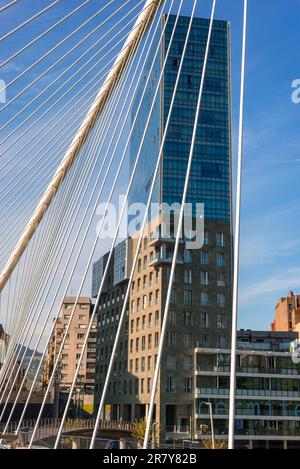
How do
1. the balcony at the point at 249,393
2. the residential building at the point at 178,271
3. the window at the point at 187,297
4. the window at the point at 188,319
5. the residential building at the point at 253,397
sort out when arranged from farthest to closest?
the window at the point at 187,297 < the window at the point at 188,319 < the residential building at the point at 178,271 < the balcony at the point at 249,393 < the residential building at the point at 253,397

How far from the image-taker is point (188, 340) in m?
62.8

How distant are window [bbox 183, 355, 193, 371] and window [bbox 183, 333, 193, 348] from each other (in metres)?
1.18

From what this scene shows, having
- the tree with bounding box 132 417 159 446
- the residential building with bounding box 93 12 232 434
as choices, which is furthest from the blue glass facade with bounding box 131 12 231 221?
the tree with bounding box 132 417 159 446

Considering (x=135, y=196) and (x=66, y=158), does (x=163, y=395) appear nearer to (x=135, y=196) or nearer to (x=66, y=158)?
(x=135, y=196)

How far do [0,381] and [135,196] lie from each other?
69.6 meters

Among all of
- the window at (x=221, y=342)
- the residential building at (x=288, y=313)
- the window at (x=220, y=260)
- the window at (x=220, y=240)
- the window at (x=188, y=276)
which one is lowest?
the window at (x=221, y=342)

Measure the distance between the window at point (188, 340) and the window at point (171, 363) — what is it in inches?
81.7

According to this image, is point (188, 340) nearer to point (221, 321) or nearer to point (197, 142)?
point (221, 321)

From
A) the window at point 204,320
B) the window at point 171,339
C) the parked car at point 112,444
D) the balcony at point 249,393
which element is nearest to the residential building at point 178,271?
the window at point 204,320

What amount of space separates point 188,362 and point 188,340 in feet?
7.77

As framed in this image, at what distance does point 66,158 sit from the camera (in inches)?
464

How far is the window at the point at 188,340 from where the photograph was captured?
62338 millimetres

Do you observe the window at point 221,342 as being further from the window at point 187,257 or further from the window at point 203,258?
the window at point 187,257
